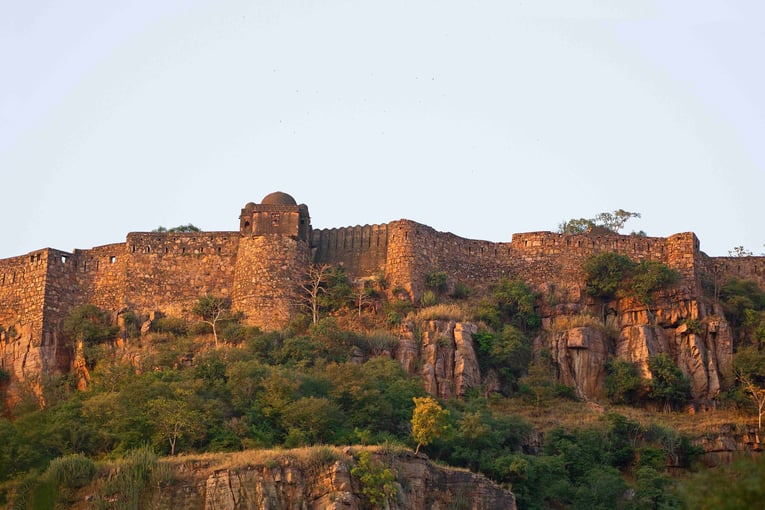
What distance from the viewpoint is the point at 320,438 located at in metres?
42.6

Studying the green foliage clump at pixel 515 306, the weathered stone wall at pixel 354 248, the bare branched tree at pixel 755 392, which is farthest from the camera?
the weathered stone wall at pixel 354 248

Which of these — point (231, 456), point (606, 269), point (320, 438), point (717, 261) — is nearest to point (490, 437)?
point (320, 438)

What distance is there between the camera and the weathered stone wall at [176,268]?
53.7 meters

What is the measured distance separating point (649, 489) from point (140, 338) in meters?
18.6

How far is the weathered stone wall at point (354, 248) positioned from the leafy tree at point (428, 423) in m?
11.8

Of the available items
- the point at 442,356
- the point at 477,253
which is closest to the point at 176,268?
the point at 477,253

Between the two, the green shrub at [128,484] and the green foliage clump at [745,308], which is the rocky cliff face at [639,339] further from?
the green shrub at [128,484]

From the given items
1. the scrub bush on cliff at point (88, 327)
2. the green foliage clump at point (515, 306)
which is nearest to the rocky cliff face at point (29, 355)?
the scrub bush on cliff at point (88, 327)

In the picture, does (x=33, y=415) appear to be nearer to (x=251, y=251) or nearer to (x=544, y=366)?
(x=251, y=251)

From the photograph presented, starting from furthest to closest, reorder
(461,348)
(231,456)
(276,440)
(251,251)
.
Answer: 1. (251,251)
2. (461,348)
3. (276,440)
4. (231,456)

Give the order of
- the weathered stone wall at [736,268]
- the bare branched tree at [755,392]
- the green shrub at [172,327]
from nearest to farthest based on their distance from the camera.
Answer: the bare branched tree at [755,392] → the green shrub at [172,327] → the weathered stone wall at [736,268]

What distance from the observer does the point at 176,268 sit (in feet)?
178

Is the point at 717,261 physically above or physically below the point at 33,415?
above

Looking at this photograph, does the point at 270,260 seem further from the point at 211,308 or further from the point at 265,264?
the point at 211,308
